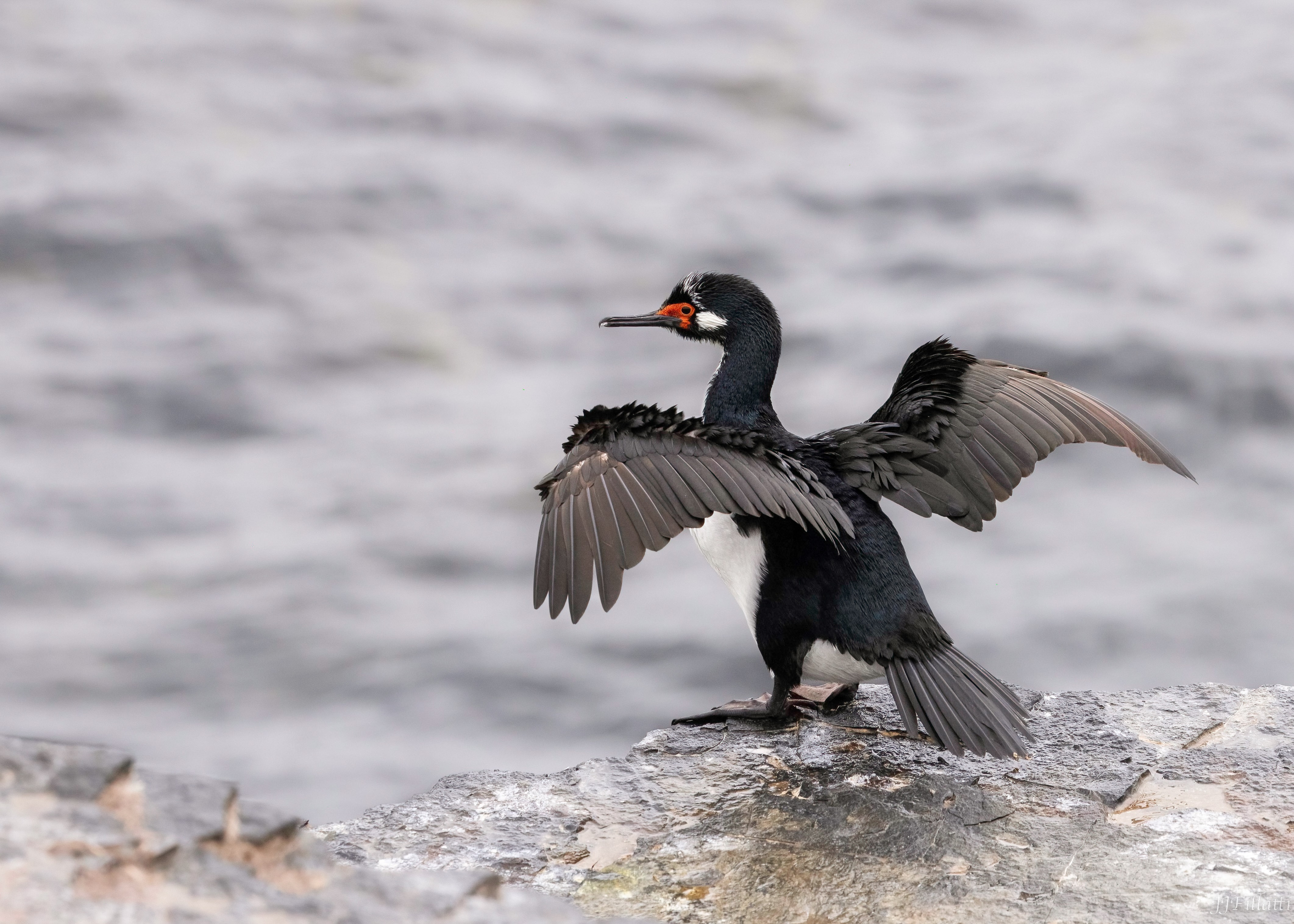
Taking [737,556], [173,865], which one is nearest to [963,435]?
[737,556]

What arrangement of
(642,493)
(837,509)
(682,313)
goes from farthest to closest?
(682,313) < (837,509) < (642,493)

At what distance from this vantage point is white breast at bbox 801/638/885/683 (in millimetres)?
3697

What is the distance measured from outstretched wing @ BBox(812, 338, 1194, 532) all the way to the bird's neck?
45 centimetres

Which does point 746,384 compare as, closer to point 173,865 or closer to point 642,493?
point 642,493

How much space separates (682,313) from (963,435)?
4.20 ft

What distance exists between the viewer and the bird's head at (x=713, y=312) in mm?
4652

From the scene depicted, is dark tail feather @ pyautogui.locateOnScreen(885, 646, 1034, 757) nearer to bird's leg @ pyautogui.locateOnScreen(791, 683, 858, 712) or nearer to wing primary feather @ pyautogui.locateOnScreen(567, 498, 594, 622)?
bird's leg @ pyautogui.locateOnScreen(791, 683, 858, 712)

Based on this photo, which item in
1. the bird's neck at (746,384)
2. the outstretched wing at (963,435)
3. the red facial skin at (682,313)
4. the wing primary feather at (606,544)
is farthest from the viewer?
the red facial skin at (682,313)

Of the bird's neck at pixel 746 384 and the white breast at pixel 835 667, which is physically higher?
the bird's neck at pixel 746 384

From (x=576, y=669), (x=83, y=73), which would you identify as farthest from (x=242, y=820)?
(x=83, y=73)

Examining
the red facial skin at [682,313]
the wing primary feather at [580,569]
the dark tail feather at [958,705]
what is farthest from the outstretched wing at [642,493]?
the red facial skin at [682,313]

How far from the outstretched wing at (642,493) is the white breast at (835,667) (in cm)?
31

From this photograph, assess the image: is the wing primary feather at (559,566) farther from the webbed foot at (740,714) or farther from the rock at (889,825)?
the webbed foot at (740,714)

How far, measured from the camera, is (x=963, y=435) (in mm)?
3979
